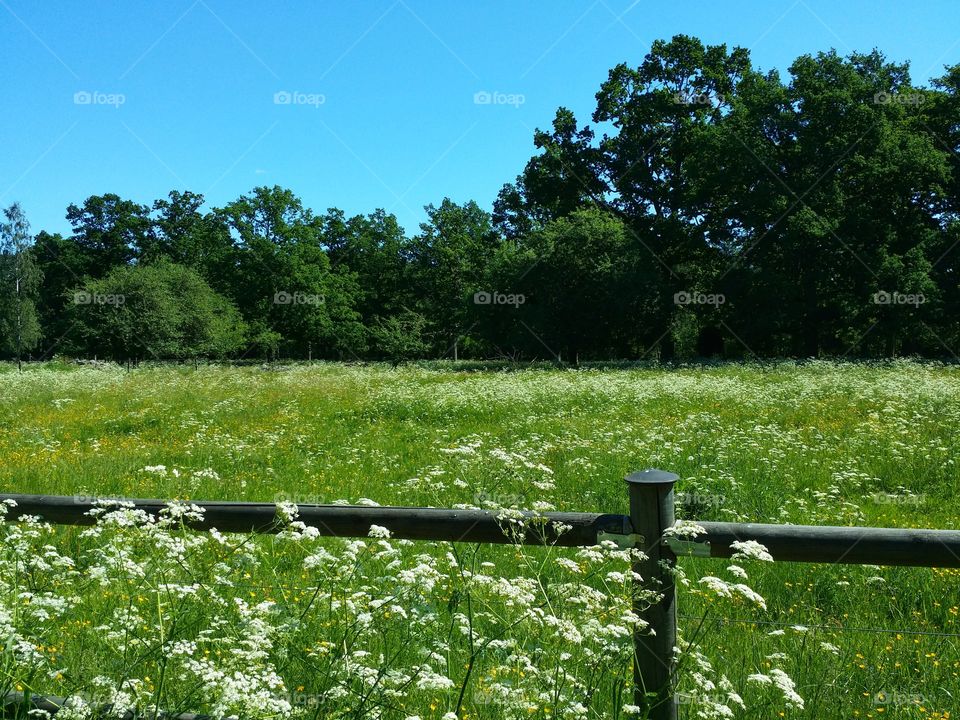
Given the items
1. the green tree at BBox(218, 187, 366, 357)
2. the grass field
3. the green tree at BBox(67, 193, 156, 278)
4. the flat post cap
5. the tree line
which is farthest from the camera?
the green tree at BBox(67, 193, 156, 278)

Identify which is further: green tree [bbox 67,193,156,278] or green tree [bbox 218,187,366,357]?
green tree [bbox 67,193,156,278]

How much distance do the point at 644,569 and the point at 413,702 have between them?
1378mm

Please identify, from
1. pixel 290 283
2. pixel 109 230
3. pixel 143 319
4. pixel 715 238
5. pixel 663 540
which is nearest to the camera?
pixel 663 540

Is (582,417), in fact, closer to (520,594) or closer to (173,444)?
(173,444)

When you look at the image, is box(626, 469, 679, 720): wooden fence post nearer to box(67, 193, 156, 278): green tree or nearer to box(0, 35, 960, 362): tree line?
box(0, 35, 960, 362): tree line

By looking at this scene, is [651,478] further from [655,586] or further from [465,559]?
[465,559]

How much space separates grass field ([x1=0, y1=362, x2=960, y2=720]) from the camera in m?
2.77

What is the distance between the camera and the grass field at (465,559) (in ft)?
9.07

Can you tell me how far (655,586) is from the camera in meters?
3.02

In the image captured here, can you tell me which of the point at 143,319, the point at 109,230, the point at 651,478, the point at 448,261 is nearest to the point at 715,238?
the point at 448,261

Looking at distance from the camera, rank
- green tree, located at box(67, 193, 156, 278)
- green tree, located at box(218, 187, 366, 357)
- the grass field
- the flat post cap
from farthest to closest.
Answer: green tree, located at box(67, 193, 156, 278) < green tree, located at box(218, 187, 366, 357) < the flat post cap < the grass field

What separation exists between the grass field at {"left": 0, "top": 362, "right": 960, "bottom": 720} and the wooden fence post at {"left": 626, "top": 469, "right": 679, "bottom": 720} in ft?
0.47

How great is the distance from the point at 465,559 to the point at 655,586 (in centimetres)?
93

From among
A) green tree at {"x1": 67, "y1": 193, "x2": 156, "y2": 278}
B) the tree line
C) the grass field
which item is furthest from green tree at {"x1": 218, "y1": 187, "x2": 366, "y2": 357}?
the grass field
